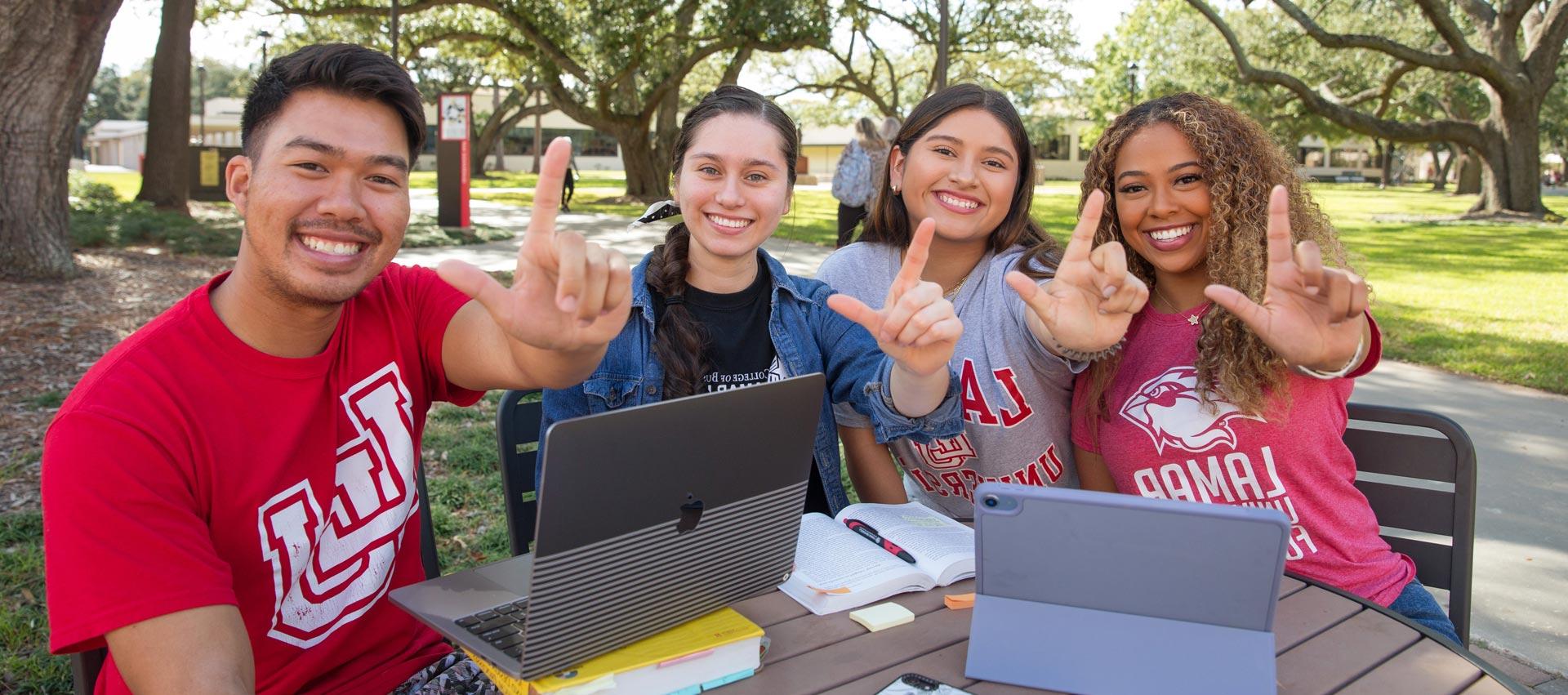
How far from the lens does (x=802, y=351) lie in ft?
8.73

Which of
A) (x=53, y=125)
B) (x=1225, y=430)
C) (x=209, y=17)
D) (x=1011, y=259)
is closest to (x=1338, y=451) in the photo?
(x=1225, y=430)

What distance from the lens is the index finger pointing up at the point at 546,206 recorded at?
1643 millimetres

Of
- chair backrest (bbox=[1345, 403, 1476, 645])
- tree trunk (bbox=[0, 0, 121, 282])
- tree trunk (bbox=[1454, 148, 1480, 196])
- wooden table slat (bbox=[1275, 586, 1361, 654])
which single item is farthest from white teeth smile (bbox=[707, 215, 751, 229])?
tree trunk (bbox=[1454, 148, 1480, 196])

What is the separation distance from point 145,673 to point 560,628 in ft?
2.04

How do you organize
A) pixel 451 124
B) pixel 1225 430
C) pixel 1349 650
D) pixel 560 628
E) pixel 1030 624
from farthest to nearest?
pixel 451 124
pixel 1225 430
pixel 1349 650
pixel 1030 624
pixel 560 628

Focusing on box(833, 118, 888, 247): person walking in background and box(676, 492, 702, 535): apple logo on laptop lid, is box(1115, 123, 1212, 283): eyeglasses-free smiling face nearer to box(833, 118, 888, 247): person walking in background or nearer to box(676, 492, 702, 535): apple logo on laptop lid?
box(676, 492, 702, 535): apple logo on laptop lid

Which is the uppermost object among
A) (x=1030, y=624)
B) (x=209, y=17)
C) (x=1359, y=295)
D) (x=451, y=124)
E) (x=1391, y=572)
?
(x=209, y=17)

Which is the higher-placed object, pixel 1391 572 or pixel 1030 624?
pixel 1030 624

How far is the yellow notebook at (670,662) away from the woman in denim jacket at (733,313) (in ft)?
2.57

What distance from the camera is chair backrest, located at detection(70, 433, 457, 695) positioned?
65.5 inches

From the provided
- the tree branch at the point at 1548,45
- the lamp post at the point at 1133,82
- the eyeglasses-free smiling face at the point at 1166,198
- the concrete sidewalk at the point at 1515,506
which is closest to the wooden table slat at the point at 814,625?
the eyeglasses-free smiling face at the point at 1166,198

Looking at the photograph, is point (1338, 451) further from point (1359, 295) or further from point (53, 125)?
point (53, 125)

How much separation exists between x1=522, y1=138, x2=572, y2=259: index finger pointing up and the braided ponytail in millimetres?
874

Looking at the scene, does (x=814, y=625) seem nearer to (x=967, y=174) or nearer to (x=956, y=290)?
(x=956, y=290)
